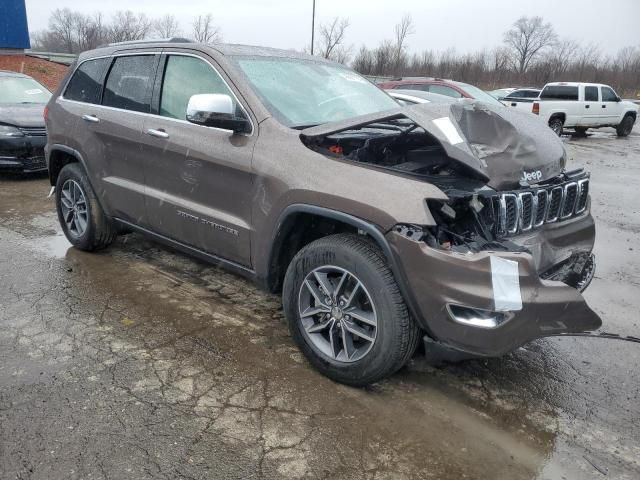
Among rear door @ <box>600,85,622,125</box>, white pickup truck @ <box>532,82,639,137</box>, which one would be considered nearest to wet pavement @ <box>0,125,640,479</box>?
white pickup truck @ <box>532,82,639,137</box>

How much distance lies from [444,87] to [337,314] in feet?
33.5


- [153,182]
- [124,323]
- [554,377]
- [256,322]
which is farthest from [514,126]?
[124,323]

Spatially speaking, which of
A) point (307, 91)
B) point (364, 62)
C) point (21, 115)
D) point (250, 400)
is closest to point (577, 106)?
point (21, 115)

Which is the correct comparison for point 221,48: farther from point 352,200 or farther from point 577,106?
point 577,106

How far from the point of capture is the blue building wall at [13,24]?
65.7ft

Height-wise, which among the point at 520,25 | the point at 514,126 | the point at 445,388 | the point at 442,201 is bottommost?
the point at 445,388

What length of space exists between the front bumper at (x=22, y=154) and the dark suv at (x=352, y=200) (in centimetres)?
445

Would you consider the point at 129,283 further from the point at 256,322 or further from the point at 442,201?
the point at 442,201

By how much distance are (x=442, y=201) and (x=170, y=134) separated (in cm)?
206

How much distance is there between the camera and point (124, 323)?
3.62m

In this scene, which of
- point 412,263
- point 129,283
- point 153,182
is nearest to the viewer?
point 412,263

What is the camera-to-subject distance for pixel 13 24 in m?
20.4

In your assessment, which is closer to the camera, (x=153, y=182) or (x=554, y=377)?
(x=554, y=377)

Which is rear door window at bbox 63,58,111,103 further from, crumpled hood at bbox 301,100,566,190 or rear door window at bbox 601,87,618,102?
rear door window at bbox 601,87,618,102
